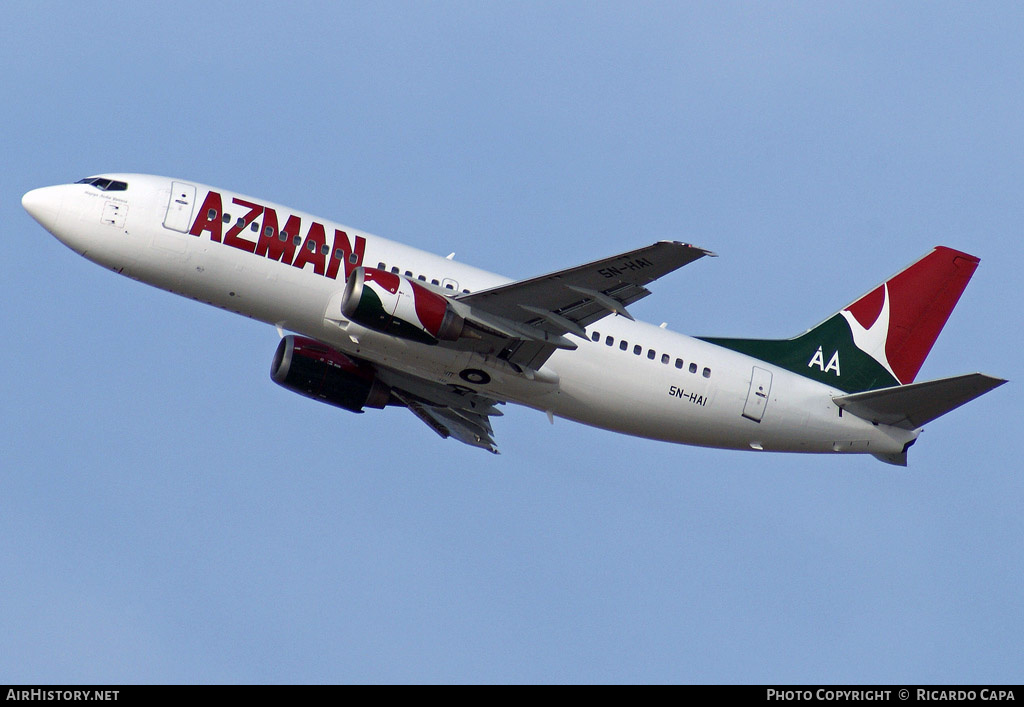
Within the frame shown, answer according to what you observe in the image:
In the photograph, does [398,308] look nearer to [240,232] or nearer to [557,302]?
[557,302]

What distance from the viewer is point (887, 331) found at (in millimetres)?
45250

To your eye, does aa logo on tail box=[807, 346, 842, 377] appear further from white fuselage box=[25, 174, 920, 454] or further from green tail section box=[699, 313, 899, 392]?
white fuselage box=[25, 174, 920, 454]

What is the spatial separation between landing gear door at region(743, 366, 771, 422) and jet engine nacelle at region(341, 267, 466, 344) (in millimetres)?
10367

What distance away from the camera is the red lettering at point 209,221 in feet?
123

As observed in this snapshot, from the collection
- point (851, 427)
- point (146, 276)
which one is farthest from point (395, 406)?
point (851, 427)

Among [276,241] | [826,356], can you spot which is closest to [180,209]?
[276,241]

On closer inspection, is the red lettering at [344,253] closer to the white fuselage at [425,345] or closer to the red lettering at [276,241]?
the white fuselage at [425,345]

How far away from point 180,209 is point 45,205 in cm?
407

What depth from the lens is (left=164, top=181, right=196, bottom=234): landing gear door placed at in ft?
124

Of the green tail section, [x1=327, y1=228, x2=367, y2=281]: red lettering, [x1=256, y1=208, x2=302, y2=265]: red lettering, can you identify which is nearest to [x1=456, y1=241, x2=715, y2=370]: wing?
[x1=327, y1=228, x2=367, y2=281]: red lettering

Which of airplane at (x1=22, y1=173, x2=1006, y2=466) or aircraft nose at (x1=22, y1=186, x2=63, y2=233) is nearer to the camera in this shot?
airplane at (x1=22, y1=173, x2=1006, y2=466)

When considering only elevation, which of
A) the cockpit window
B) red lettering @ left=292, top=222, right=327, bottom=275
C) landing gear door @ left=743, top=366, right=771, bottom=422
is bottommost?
landing gear door @ left=743, top=366, right=771, bottom=422

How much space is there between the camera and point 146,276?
3794 cm
